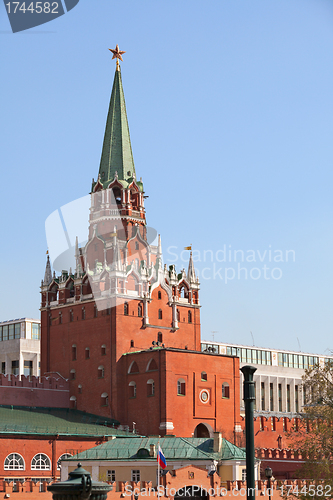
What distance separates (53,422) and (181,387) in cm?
1358

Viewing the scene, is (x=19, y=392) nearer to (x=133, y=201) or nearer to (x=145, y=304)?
(x=145, y=304)

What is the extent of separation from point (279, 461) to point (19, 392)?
27873 mm

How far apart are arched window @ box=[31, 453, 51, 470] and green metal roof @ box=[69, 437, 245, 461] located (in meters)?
5.78

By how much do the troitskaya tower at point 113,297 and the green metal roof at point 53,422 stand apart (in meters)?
2.15

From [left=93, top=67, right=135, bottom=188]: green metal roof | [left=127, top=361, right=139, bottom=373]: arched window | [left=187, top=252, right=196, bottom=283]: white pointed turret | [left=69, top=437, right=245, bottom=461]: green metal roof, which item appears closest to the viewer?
[left=69, top=437, right=245, bottom=461]: green metal roof

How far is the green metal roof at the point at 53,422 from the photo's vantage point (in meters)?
71.2

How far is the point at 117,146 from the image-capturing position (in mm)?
91000

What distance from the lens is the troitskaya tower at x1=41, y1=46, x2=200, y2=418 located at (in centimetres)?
8244

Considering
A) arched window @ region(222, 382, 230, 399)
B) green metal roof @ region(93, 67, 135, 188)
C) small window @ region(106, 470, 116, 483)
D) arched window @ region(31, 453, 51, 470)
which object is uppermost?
green metal roof @ region(93, 67, 135, 188)

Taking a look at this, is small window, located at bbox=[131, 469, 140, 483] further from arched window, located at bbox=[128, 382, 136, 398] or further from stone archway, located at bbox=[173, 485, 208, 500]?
arched window, located at bbox=[128, 382, 136, 398]

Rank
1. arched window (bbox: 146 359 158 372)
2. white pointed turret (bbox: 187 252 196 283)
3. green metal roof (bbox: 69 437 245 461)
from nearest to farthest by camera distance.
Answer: green metal roof (bbox: 69 437 245 461), arched window (bbox: 146 359 158 372), white pointed turret (bbox: 187 252 196 283)

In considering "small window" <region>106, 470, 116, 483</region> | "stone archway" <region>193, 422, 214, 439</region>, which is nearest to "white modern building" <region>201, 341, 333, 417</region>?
"stone archway" <region>193, 422, 214, 439</region>

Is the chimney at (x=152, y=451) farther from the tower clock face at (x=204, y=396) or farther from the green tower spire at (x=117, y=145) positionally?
the green tower spire at (x=117, y=145)

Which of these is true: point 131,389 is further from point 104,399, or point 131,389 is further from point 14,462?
point 14,462
